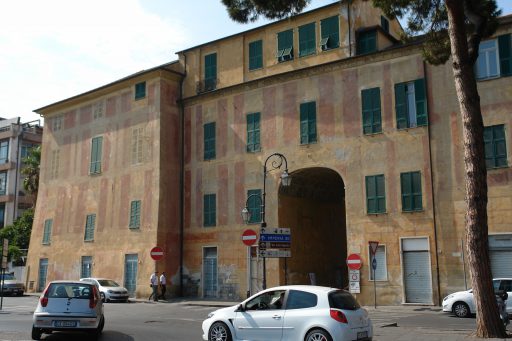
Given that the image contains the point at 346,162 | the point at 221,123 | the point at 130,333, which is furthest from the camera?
the point at 221,123

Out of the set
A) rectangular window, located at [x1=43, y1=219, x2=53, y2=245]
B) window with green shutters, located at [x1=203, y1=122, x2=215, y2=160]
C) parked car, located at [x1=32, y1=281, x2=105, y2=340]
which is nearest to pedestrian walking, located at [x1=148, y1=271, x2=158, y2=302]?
window with green shutters, located at [x1=203, y1=122, x2=215, y2=160]

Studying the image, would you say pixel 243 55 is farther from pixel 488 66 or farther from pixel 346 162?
pixel 488 66

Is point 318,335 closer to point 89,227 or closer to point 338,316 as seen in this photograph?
point 338,316

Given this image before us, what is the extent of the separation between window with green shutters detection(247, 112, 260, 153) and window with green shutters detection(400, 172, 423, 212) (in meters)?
8.60

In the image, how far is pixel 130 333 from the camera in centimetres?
1559

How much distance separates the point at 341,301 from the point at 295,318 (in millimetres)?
999

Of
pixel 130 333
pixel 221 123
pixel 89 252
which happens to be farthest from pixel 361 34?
pixel 89 252

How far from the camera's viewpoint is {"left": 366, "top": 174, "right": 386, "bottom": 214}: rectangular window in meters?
26.4

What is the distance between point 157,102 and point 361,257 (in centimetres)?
1574

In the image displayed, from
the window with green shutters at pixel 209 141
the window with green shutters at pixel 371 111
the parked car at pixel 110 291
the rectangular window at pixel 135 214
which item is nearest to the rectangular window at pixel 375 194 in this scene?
the window with green shutters at pixel 371 111

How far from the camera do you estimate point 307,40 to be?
30.2 m

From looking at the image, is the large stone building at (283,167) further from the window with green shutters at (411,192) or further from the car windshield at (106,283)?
the car windshield at (106,283)

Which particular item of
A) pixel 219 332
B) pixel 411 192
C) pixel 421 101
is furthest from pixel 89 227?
pixel 219 332

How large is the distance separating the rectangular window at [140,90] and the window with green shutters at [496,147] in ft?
67.7
